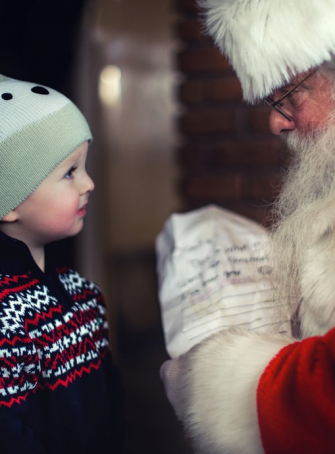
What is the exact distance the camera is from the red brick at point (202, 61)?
8.13 ft

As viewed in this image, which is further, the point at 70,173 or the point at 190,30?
the point at 190,30

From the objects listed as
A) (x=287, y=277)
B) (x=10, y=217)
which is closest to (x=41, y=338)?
(x=10, y=217)

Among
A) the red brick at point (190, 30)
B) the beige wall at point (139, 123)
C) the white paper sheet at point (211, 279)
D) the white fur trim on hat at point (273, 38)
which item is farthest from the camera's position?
the beige wall at point (139, 123)

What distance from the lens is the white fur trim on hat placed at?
1104 millimetres

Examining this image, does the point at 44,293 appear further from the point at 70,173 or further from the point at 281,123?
the point at 281,123

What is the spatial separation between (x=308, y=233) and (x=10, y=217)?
74cm

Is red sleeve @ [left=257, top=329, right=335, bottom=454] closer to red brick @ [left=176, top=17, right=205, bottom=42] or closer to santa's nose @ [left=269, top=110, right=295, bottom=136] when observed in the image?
santa's nose @ [left=269, top=110, right=295, bottom=136]

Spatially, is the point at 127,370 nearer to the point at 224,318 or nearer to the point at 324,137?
the point at 224,318

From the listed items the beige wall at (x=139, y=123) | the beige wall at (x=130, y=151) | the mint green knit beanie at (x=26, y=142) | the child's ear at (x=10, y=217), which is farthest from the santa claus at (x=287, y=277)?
the beige wall at (x=139, y=123)

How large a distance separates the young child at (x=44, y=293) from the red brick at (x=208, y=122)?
112 centimetres

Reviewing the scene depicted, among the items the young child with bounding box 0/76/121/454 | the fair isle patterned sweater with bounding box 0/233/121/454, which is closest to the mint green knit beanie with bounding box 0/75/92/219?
the young child with bounding box 0/76/121/454

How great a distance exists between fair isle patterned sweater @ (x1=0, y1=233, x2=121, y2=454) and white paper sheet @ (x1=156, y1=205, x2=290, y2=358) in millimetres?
236

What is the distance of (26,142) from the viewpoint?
140 centimetres

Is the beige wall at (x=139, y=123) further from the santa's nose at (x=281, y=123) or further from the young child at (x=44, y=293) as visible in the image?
the santa's nose at (x=281, y=123)
